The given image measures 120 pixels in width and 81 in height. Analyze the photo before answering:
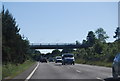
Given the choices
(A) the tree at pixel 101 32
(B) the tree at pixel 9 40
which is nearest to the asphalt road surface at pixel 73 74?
(B) the tree at pixel 9 40

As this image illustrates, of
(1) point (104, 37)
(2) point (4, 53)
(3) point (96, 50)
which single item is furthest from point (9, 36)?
(1) point (104, 37)

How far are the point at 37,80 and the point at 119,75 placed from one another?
16.1ft

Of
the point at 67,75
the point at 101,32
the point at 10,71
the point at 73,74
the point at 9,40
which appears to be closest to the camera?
the point at 67,75

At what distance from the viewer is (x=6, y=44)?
57875mm

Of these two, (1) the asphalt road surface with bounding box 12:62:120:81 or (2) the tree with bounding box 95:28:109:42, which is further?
(2) the tree with bounding box 95:28:109:42

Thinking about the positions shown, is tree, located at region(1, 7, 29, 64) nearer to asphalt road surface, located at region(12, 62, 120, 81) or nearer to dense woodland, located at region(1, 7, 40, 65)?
dense woodland, located at region(1, 7, 40, 65)

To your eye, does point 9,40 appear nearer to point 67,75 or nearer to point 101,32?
point 67,75

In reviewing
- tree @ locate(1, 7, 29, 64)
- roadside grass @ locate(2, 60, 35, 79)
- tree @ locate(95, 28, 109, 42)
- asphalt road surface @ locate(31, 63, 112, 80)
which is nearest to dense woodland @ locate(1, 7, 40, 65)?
tree @ locate(1, 7, 29, 64)

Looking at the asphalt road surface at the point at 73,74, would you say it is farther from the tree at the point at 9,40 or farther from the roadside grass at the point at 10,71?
the tree at the point at 9,40

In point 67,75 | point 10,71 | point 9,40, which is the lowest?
point 67,75

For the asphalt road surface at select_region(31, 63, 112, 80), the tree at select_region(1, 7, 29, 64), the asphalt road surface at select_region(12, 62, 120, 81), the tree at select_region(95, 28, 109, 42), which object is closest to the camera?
the asphalt road surface at select_region(12, 62, 120, 81)

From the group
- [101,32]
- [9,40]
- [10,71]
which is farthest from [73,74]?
[101,32]

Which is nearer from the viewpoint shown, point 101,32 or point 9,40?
point 9,40

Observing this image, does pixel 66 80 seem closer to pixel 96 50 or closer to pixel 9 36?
pixel 9 36
